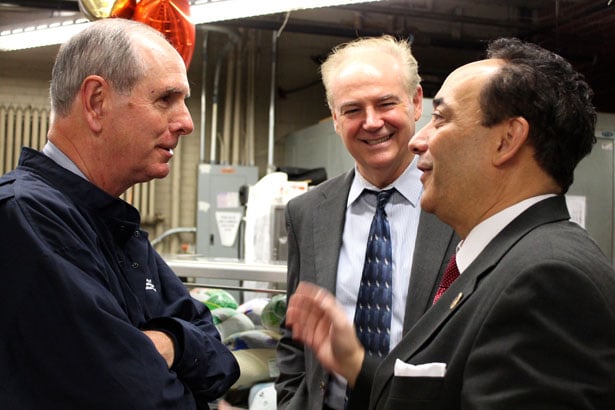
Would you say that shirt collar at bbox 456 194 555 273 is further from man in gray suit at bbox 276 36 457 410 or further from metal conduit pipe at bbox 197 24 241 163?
metal conduit pipe at bbox 197 24 241 163

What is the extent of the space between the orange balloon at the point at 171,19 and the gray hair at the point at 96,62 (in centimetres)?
192

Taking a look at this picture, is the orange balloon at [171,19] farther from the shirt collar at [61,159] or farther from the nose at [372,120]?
the shirt collar at [61,159]

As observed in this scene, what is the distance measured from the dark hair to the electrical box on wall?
19.3 feet

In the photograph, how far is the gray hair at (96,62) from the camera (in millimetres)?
1363

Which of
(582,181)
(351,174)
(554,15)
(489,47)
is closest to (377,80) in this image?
(351,174)

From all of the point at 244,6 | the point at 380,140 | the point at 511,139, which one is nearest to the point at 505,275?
the point at 511,139

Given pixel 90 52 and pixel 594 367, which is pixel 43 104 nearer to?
pixel 90 52

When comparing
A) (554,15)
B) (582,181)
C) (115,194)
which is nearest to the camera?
(115,194)

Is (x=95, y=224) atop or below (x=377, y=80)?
below

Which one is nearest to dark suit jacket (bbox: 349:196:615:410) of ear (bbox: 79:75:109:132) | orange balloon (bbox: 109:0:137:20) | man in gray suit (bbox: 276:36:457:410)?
man in gray suit (bbox: 276:36:457:410)

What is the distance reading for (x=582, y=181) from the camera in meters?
5.64

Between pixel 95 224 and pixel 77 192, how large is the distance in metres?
0.07

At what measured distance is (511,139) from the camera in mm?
1196

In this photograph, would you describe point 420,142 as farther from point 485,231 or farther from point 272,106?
point 272,106
